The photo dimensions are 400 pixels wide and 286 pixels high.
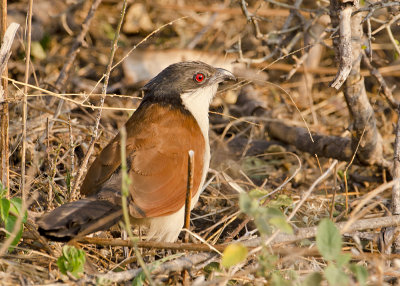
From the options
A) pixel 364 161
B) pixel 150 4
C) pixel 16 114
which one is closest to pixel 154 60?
pixel 150 4

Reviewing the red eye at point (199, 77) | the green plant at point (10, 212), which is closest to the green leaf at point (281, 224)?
the green plant at point (10, 212)

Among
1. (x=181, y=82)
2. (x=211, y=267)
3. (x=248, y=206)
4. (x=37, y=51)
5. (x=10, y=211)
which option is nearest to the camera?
(x=248, y=206)

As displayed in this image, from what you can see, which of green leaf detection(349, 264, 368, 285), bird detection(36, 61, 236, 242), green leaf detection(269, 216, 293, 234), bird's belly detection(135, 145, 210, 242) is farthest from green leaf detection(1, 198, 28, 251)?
green leaf detection(349, 264, 368, 285)

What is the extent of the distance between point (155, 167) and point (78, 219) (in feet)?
1.82

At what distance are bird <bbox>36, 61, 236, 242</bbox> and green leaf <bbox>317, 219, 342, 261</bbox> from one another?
0.89 meters

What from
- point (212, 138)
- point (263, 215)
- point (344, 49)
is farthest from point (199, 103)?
point (263, 215)

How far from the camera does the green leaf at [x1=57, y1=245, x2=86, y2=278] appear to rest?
218cm

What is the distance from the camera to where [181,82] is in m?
3.18

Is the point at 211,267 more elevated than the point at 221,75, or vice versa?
the point at 221,75

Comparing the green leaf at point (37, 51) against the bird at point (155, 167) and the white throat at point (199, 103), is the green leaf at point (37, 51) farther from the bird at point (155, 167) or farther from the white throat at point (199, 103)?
the white throat at point (199, 103)

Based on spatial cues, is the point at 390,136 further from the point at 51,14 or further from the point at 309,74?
the point at 51,14

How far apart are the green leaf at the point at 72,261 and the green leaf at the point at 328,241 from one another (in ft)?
3.17

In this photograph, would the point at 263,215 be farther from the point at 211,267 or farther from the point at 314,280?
the point at 211,267

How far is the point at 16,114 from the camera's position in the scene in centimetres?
420
